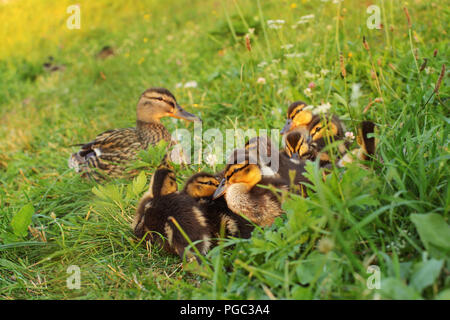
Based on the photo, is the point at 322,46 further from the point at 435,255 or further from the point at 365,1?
the point at 435,255

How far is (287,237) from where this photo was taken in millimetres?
1743

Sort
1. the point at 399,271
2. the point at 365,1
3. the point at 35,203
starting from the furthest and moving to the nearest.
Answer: the point at 365,1 → the point at 35,203 → the point at 399,271

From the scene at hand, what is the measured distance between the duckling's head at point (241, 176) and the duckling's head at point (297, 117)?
3.22 feet

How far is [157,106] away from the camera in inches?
144

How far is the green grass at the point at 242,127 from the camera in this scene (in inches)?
62.9

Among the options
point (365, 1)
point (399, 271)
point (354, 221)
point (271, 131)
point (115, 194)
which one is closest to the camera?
point (399, 271)

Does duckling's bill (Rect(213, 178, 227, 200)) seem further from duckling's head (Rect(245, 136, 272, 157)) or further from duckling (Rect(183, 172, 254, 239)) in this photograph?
duckling's head (Rect(245, 136, 272, 157))

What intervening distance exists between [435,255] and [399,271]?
0.16 meters

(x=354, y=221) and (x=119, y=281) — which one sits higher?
(x=354, y=221)

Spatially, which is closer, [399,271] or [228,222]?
[399,271]

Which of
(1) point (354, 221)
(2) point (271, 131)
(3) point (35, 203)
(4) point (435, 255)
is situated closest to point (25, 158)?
(3) point (35, 203)

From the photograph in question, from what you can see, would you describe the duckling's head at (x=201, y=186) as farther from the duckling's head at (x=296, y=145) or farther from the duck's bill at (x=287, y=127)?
the duck's bill at (x=287, y=127)

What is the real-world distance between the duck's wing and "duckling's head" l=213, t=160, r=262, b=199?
1326 mm

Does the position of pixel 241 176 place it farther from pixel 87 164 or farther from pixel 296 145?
pixel 87 164
